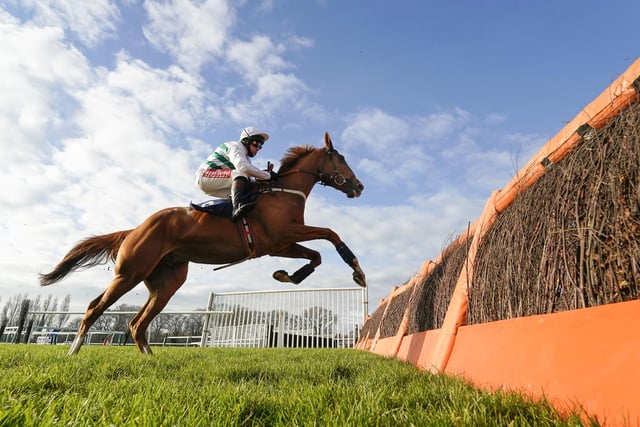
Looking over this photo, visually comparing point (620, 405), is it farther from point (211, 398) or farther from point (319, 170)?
point (319, 170)

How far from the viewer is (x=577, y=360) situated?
106 centimetres

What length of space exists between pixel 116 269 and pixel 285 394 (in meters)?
3.73

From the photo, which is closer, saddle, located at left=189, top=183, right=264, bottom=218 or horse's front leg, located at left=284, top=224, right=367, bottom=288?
horse's front leg, located at left=284, top=224, right=367, bottom=288

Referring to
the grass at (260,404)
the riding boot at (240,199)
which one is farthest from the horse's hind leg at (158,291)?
the grass at (260,404)

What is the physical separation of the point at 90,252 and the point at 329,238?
3.51 metres

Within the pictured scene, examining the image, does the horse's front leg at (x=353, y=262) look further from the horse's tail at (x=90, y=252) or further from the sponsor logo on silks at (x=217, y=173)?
the horse's tail at (x=90, y=252)

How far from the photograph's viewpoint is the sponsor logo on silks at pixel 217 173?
4.22m

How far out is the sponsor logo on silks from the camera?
166 inches

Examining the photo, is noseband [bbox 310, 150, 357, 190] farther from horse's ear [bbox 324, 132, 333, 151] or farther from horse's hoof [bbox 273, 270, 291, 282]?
horse's hoof [bbox 273, 270, 291, 282]

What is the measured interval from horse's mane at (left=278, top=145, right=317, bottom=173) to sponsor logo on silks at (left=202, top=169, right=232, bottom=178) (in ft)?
2.10

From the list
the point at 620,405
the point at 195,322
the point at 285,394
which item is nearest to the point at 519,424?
the point at 620,405

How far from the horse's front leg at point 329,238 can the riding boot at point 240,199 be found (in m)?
0.50

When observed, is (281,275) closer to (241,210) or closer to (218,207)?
(241,210)

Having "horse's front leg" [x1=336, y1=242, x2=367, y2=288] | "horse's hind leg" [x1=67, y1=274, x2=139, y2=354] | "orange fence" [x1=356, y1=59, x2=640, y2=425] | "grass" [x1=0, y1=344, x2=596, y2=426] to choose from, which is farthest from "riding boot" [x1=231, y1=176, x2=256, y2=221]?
"orange fence" [x1=356, y1=59, x2=640, y2=425]
